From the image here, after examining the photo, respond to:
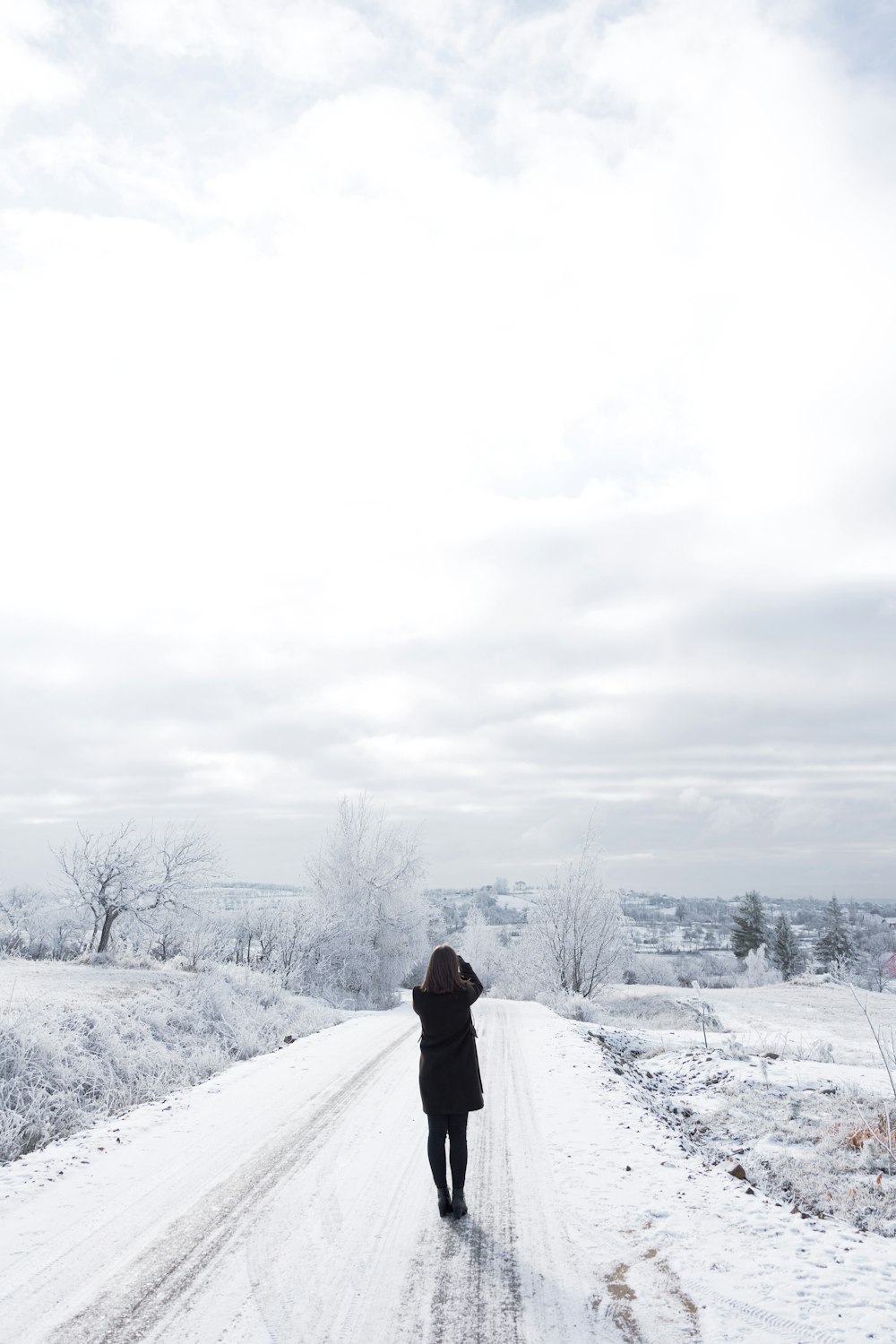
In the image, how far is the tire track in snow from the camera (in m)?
4.15

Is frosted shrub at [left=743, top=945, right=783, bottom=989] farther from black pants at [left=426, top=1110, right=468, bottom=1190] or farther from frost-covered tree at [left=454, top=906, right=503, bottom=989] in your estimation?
black pants at [left=426, top=1110, right=468, bottom=1190]

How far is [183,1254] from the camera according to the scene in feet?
16.7

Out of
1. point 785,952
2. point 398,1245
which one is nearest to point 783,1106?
point 398,1245

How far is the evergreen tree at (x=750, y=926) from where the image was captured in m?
86.1

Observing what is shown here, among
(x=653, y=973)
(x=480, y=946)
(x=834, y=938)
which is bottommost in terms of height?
(x=653, y=973)

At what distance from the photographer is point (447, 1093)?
19.6 ft

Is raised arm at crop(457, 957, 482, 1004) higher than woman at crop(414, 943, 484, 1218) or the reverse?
higher

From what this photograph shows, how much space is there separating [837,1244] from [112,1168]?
6184 millimetres

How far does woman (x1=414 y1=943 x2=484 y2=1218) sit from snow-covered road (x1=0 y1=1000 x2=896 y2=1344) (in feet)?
1.26

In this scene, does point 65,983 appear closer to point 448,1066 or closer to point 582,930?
point 448,1066

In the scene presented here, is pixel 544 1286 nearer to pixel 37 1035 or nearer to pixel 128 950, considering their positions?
pixel 37 1035

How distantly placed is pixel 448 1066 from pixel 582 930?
36.9 meters

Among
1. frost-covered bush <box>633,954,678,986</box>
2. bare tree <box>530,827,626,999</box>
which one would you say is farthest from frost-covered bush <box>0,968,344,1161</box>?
frost-covered bush <box>633,954,678,986</box>

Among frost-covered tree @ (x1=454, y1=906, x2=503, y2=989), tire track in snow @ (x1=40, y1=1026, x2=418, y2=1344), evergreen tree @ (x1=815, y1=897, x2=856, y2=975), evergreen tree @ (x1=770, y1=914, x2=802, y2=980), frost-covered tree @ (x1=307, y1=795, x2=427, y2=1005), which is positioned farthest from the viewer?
evergreen tree @ (x1=815, y1=897, x2=856, y2=975)
